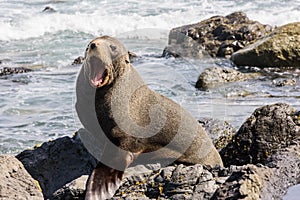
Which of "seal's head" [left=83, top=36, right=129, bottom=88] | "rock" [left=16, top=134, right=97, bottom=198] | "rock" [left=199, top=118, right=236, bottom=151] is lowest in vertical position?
"rock" [left=199, top=118, right=236, bottom=151]

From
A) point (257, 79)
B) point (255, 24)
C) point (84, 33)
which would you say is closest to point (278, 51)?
point (257, 79)

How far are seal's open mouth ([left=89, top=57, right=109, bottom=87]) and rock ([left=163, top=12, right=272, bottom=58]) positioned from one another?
35.6 ft

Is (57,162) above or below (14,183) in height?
below

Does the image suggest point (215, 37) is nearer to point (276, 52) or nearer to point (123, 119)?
point (276, 52)

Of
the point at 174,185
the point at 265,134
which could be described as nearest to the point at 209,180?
the point at 174,185

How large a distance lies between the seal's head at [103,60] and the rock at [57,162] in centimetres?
75

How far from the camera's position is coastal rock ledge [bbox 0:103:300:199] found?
3.99 meters

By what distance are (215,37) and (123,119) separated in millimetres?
12055

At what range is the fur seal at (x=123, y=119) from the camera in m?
6.08

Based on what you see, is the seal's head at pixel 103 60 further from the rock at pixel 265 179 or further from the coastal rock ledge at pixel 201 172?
the rock at pixel 265 179

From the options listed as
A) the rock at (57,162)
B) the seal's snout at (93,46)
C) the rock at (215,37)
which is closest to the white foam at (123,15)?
the rock at (215,37)

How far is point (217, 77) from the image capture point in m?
13.5

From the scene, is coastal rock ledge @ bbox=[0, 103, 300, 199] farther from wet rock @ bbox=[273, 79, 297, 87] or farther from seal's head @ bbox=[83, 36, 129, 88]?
wet rock @ bbox=[273, 79, 297, 87]

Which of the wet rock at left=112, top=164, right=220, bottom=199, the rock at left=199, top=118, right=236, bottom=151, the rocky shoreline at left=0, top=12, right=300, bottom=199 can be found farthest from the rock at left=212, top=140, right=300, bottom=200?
the rock at left=199, top=118, right=236, bottom=151
